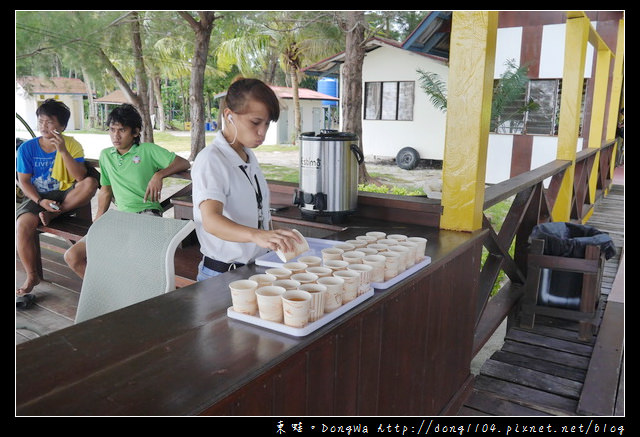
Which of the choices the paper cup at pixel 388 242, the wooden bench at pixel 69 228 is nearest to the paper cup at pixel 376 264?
the paper cup at pixel 388 242

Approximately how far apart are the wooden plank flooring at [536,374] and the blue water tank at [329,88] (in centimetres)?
2022

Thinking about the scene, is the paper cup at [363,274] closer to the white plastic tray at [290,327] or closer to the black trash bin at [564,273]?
the white plastic tray at [290,327]

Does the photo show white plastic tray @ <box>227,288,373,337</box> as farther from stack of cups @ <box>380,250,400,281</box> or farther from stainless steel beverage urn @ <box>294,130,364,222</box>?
stainless steel beverage urn @ <box>294,130,364,222</box>

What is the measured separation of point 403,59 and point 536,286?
10.7 m

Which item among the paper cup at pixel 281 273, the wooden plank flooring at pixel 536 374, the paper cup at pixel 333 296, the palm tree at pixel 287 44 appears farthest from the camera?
the palm tree at pixel 287 44

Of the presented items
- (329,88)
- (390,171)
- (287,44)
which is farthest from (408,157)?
(329,88)

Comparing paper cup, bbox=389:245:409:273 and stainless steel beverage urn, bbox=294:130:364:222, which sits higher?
stainless steel beverage urn, bbox=294:130:364:222

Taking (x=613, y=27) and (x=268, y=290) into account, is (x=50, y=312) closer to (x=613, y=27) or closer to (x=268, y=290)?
(x=268, y=290)

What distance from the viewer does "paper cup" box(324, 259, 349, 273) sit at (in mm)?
1567

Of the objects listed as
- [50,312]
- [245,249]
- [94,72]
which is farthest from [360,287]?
[94,72]

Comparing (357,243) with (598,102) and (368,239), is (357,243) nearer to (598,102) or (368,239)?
(368,239)

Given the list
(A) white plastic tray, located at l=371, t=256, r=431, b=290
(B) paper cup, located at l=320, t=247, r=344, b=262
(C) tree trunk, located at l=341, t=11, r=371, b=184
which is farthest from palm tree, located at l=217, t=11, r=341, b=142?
(B) paper cup, located at l=320, t=247, r=344, b=262

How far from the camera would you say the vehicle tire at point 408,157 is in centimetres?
1340

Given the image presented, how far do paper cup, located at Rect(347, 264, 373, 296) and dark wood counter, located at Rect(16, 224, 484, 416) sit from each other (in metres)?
0.04
